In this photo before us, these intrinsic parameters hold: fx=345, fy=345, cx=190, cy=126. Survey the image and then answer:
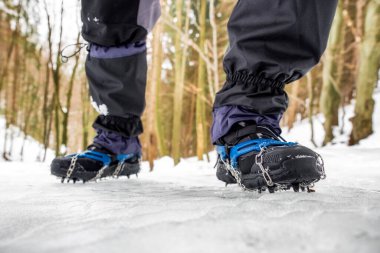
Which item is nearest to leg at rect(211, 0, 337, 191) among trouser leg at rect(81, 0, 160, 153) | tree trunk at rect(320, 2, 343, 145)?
trouser leg at rect(81, 0, 160, 153)

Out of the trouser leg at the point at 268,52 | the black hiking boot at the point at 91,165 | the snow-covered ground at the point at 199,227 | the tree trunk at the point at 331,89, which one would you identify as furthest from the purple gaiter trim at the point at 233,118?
the tree trunk at the point at 331,89

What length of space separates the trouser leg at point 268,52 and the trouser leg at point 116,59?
1.84 ft

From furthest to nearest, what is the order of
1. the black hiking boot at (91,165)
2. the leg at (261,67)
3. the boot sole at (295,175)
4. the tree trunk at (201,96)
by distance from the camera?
the tree trunk at (201,96), the black hiking boot at (91,165), the leg at (261,67), the boot sole at (295,175)

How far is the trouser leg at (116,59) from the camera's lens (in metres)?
1.34

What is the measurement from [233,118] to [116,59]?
0.66 m

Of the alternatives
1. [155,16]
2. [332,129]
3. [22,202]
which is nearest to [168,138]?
[332,129]

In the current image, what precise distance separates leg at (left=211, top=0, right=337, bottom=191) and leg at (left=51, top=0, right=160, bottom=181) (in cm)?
56

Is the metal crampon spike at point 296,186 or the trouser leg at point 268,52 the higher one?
the trouser leg at point 268,52

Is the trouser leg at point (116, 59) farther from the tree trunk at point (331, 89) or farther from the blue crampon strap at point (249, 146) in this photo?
the tree trunk at point (331, 89)

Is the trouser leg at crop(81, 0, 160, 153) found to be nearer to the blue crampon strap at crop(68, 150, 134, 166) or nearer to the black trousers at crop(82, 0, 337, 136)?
the blue crampon strap at crop(68, 150, 134, 166)

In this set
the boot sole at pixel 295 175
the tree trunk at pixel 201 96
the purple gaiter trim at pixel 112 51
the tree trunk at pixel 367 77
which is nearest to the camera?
the boot sole at pixel 295 175

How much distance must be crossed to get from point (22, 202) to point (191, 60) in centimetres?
815

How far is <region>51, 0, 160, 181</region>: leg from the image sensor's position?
133 cm

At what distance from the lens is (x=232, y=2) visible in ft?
18.2
